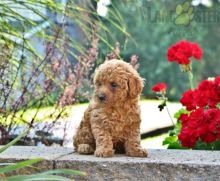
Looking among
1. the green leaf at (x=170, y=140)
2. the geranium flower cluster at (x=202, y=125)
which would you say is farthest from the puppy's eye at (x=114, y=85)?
the green leaf at (x=170, y=140)

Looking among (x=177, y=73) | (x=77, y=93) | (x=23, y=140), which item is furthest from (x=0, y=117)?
(x=177, y=73)

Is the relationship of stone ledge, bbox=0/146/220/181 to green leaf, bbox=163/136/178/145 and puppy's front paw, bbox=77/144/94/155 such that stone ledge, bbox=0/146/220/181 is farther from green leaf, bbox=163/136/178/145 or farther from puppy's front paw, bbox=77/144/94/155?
green leaf, bbox=163/136/178/145

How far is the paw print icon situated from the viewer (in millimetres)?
4980

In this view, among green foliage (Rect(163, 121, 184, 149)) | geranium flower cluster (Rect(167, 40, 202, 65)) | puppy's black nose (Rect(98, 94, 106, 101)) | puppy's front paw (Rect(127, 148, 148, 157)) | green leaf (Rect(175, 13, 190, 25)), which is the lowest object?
puppy's front paw (Rect(127, 148, 148, 157))

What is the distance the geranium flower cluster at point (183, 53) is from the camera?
4.08m

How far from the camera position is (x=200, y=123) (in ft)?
10.5

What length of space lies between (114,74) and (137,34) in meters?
20.3

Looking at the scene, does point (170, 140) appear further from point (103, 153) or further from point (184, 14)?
point (184, 14)

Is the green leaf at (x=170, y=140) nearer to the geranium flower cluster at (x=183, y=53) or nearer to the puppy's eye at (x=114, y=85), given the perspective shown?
the geranium flower cluster at (x=183, y=53)

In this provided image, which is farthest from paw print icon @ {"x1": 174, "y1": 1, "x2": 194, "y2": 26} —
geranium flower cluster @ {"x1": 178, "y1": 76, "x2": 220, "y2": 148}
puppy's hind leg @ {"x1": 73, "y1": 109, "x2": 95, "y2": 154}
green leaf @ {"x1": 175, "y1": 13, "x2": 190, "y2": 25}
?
puppy's hind leg @ {"x1": 73, "y1": 109, "x2": 95, "y2": 154}

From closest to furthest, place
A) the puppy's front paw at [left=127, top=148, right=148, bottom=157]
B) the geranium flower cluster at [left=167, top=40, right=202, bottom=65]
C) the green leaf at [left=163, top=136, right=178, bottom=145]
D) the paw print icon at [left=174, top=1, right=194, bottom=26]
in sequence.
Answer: the puppy's front paw at [left=127, top=148, right=148, bottom=157]
the green leaf at [left=163, top=136, right=178, bottom=145]
the geranium flower cluster at [left=167, top=40, right=202, bottom=65]
the paw print icon at [left=174, top=1, right=194, bottom=26]

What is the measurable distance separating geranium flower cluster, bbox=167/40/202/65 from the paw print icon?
0.81 m

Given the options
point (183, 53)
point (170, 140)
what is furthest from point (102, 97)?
point (183, 53)

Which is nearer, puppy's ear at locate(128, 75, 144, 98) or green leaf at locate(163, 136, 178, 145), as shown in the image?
puppy's ear at locate(128, 75, 144, 98)
